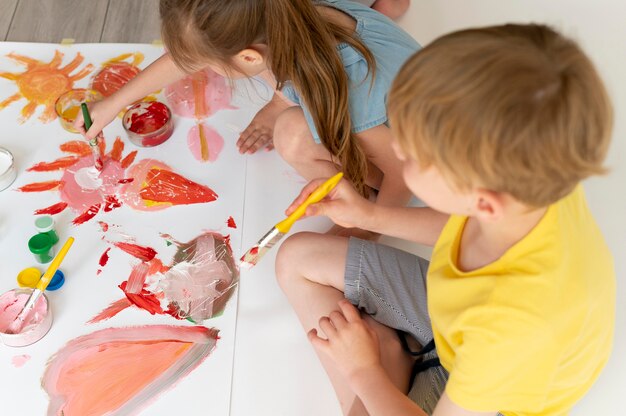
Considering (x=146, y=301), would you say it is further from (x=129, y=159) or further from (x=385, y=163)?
(x=385, y=163)

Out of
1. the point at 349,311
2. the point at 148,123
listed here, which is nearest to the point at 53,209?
the point at 148,123

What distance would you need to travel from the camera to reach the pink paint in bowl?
116 centimetres

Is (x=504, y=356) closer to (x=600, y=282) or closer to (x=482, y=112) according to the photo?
(x=600, y=282)

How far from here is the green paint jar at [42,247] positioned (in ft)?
4.12

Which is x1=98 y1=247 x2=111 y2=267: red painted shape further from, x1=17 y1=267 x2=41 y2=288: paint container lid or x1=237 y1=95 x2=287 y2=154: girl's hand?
x1=237 y1=95 x2=287 y2=154: girl's hand

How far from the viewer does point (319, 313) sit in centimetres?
115

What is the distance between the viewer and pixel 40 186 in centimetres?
138

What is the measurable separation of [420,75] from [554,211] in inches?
9.2

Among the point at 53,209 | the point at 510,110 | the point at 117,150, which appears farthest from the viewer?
the point at 117,150

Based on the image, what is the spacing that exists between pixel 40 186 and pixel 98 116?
185 millimetres

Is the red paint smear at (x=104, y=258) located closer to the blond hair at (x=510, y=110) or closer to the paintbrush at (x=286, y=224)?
the paintbrush at (x=286, y=224)

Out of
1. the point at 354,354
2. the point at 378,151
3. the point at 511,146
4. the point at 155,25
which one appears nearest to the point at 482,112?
the point at 511,146

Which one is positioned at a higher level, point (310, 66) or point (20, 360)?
point (310, 66)

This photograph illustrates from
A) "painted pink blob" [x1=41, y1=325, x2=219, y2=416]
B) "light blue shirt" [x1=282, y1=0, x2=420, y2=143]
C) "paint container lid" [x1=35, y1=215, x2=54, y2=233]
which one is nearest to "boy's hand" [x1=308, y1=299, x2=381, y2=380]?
"painted pink blob" [x1=41, y1=325, x2=219, y2=416]
